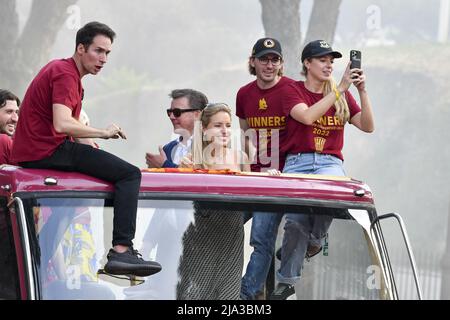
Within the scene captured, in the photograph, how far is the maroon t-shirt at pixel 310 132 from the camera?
646cm

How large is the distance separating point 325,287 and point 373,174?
108 ft

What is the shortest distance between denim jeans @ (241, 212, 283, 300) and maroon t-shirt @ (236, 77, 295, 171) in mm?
1282

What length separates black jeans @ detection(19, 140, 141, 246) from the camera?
4953 mm

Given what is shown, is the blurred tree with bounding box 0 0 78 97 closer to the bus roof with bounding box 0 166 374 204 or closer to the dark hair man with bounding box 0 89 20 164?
the dark hair man with bounding box 0 89 20 164

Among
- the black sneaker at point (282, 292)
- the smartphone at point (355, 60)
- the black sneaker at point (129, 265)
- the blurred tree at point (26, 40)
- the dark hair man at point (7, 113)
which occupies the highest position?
the blurred tree at point (26, 40)

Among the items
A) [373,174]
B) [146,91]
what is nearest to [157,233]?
[373,174]

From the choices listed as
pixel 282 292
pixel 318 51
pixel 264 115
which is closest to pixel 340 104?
pixel 318 51

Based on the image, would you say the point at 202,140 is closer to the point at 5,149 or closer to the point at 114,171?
the point at 114,171

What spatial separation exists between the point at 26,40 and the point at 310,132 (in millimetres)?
17356

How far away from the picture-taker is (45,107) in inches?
215

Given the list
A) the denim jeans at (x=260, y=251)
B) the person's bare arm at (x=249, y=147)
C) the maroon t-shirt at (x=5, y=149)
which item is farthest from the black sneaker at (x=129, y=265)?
the maroon t-shirt at (x=5, y=149)

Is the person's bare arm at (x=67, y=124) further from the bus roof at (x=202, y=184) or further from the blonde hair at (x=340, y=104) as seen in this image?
the blonde hair at (x=340, y=104)

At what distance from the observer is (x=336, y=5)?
22.9 m
